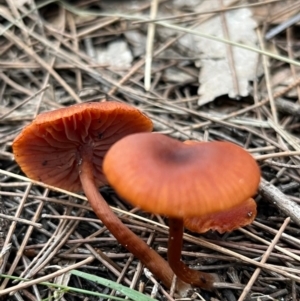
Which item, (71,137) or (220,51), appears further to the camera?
(220,51)

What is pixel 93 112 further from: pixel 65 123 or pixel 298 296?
pixel 298 296

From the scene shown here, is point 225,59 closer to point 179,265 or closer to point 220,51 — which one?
point 220,51

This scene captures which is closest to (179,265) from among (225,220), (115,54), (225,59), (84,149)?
(225,220)

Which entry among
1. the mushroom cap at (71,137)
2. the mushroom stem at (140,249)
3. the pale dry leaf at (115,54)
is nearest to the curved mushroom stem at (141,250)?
the mushroom stem at (140,249)

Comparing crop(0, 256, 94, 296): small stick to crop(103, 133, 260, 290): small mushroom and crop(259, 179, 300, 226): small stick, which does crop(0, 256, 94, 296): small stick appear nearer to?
crop(103, 133, 260, 290): small mushroom

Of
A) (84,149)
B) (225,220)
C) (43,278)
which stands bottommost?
(43,278)

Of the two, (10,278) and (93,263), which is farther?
(93,263)

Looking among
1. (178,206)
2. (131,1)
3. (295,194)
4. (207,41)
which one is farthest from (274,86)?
(178,206)
